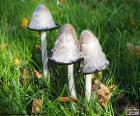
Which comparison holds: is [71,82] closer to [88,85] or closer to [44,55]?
[88,85]

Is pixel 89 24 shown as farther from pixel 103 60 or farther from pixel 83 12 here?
pixel 103 60

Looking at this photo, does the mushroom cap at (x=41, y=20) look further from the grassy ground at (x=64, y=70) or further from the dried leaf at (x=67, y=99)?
the dried leaf at (x=67, y=99)

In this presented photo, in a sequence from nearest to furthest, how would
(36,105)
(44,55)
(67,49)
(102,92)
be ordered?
(67,49)
(36,105)
(102,92)
(44,55)

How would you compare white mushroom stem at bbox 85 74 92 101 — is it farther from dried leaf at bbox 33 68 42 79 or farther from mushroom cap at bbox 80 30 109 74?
dried leaf at bbox 33 68 42 79

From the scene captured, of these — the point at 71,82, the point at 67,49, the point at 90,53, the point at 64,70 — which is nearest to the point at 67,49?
the point at 67,49

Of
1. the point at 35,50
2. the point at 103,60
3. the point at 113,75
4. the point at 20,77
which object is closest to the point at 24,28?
the point at 35,50

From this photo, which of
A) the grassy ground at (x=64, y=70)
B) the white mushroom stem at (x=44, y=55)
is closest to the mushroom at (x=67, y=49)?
the grassy ground at (x=64, y=70)
